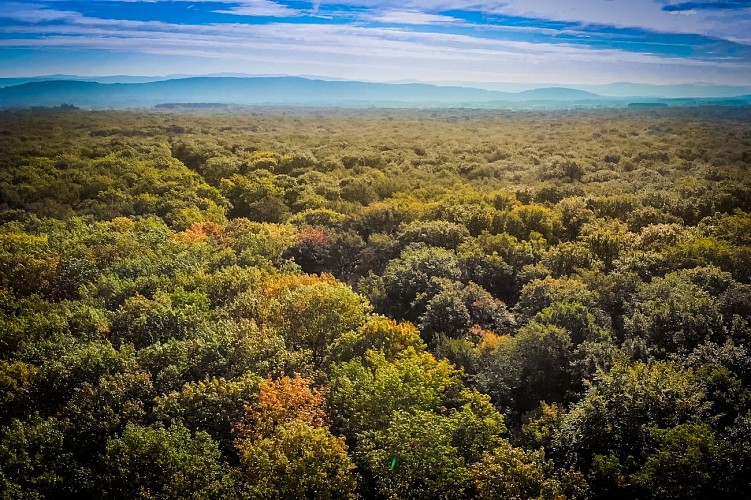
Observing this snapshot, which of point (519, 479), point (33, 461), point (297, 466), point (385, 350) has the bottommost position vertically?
point (519, 479)

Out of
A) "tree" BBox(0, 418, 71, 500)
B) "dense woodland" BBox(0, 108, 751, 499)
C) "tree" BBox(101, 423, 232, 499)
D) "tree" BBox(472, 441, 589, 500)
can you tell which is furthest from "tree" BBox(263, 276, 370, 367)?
"tree" BBox(472, 441, 589, 500)

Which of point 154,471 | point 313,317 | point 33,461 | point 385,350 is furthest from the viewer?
point 313,317

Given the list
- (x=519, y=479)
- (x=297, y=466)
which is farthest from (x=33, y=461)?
(x=519, y=479)

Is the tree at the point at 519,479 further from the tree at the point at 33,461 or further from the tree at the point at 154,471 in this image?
the tree at the point at 33,461

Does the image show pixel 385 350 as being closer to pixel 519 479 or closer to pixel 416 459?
pixel 416 459

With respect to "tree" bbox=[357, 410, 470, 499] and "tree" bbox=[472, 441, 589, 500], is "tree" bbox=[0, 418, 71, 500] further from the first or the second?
"tree" bbox=[472, 441, 589, 500]

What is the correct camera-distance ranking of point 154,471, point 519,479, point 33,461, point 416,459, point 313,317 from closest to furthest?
point 154,471, point 33,461, point 519,479, point 416,459, point 313,317

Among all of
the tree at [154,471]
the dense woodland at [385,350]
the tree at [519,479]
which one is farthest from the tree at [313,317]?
the tree at [519,479]

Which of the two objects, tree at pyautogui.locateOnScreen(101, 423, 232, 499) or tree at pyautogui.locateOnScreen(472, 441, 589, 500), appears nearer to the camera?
tree at pyautogui.locateOnScreen(101, 423, 232, 499)

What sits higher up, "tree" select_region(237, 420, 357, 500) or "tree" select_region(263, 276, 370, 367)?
"tree" select_region(263, 276, 370, 367)
